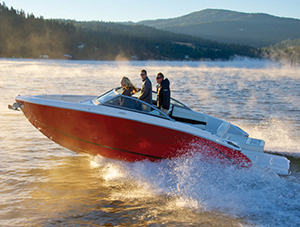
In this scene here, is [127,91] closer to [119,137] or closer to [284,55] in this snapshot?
[119,137]

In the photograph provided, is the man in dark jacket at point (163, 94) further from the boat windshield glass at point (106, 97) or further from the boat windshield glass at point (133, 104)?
the boat windshield glass at point (106, 97)

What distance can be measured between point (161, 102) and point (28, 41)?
100 metres

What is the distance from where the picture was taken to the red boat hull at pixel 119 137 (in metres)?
5.67

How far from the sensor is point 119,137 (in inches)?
231

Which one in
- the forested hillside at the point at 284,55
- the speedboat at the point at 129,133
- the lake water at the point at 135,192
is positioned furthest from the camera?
the forested hillside at the point at 284,55

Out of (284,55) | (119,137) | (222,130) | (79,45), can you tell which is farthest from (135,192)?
(284,55)

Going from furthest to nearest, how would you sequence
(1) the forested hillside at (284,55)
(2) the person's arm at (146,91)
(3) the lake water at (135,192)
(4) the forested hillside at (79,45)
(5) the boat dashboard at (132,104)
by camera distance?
1. (1) the forested hillside at (284,55)
2. (4) the forested hillside at (79,45)
3. (2) the person's arm at (146,91)
4. (5) the boat dashboard at (132,104)
5. (3) the lake water at (135,192)

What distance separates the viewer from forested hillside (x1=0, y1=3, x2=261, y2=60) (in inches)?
3664

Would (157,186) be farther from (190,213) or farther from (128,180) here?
(190,213)

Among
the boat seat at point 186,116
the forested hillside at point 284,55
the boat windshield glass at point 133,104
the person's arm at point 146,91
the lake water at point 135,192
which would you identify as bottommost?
the lake water at point 135,192

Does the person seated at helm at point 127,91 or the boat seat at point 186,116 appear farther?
the boat seat at point 186,116

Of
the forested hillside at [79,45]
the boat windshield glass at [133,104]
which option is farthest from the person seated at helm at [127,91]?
the forested hillside at [79,45]

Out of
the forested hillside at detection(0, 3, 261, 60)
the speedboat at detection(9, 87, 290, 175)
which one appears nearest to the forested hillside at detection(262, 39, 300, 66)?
the forested hillside at detection(0, 3, 261, 60)

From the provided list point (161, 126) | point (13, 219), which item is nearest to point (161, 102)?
point (161, 126)
